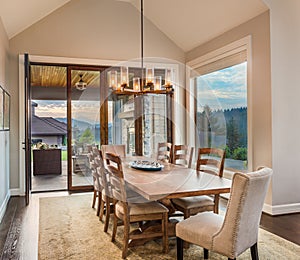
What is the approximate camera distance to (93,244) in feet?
10.3

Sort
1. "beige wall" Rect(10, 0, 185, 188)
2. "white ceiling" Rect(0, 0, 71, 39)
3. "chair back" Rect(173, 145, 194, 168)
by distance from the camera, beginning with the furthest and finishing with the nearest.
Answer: "beige wall" Rect(10, 0, 185, 188), "white ceiling" Rect(0, 0, 71, 39), "chair back" Rect(173, 145, 194, 168)

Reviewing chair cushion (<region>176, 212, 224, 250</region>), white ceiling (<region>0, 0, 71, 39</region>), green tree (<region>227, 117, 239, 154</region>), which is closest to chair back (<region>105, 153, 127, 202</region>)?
chair cushion (<region>176, 212, 224, 250</region>)

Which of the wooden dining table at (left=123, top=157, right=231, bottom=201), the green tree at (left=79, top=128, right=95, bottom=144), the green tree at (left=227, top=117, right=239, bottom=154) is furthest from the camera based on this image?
the green tree at (left=79, top=128, right=95, bottom=144)

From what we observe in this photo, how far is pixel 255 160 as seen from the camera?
445 centimetres

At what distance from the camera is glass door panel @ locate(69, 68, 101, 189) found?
6105 millimetres

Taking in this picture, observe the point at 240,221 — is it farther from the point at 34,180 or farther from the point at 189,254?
the point at 34,180

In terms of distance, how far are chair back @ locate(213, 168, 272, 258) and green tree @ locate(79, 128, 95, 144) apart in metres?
4.46

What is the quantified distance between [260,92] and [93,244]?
3.05 m

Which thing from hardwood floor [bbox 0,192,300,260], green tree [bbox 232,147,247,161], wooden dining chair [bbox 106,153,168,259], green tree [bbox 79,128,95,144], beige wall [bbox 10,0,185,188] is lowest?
hardwood floor [bbox 0,192,300,260]

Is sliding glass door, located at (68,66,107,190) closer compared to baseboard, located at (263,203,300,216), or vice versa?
baseboard, located at (263,203,300,216)

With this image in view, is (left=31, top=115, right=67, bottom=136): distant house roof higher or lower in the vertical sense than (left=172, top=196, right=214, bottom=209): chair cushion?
higher

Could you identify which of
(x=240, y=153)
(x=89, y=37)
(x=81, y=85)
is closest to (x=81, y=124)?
(x=81, y=85)

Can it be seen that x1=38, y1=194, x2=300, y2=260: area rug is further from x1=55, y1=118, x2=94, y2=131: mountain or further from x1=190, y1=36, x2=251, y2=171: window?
x1=55, y1=118, x2=94, y2=131: mountain

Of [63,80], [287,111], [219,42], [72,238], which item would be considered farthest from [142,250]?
[63,80]
